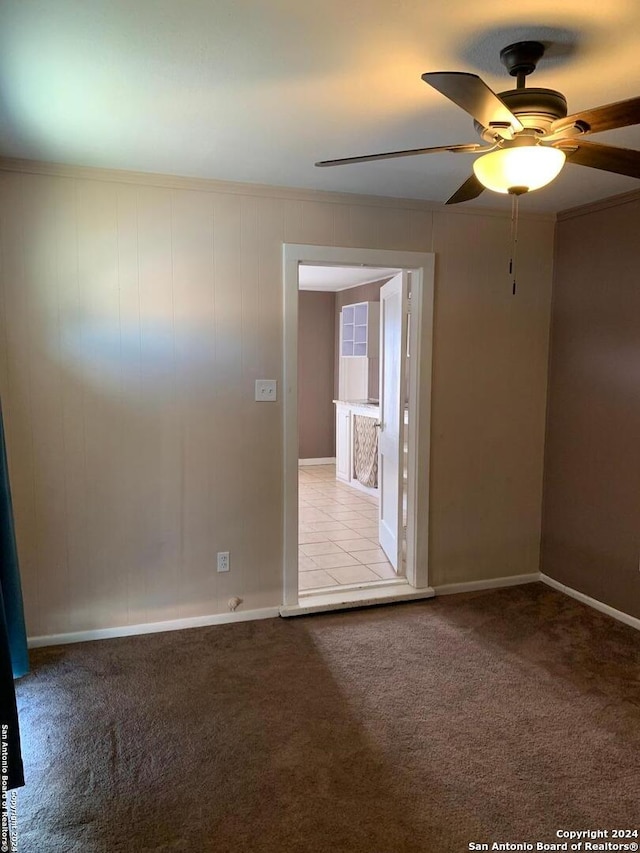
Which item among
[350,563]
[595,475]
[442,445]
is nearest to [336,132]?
[442,445]

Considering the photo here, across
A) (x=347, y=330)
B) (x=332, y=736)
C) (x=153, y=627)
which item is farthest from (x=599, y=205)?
(x=347, y=330)

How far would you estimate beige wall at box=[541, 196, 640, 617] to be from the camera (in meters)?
3.51

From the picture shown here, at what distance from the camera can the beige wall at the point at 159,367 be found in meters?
3.08

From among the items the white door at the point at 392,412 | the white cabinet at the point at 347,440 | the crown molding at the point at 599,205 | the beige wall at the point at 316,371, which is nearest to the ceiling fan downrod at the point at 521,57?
the crown molding at the point at 599,205

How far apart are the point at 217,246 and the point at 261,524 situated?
1620 mm

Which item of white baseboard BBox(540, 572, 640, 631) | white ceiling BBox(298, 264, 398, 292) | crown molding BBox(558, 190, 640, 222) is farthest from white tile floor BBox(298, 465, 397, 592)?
crown molding BBox(558, 190, 640, 222)

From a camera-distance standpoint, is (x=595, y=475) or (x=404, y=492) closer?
(x=595, y=475)

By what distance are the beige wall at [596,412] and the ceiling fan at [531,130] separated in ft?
5.92

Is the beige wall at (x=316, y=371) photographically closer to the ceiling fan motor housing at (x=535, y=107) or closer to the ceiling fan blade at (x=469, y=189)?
the ceiling fan blade at (x=469, y=189)

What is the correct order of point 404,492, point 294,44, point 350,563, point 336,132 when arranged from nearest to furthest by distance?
point 294,44
point 336,132
point 404,492
point 350,563

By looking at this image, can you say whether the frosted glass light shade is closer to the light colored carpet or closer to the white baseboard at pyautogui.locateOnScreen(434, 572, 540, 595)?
the light colored carpet

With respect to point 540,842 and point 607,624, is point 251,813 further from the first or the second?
point 607,624

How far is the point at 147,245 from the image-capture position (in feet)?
10.5

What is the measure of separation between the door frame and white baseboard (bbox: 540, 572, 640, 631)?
93cm
